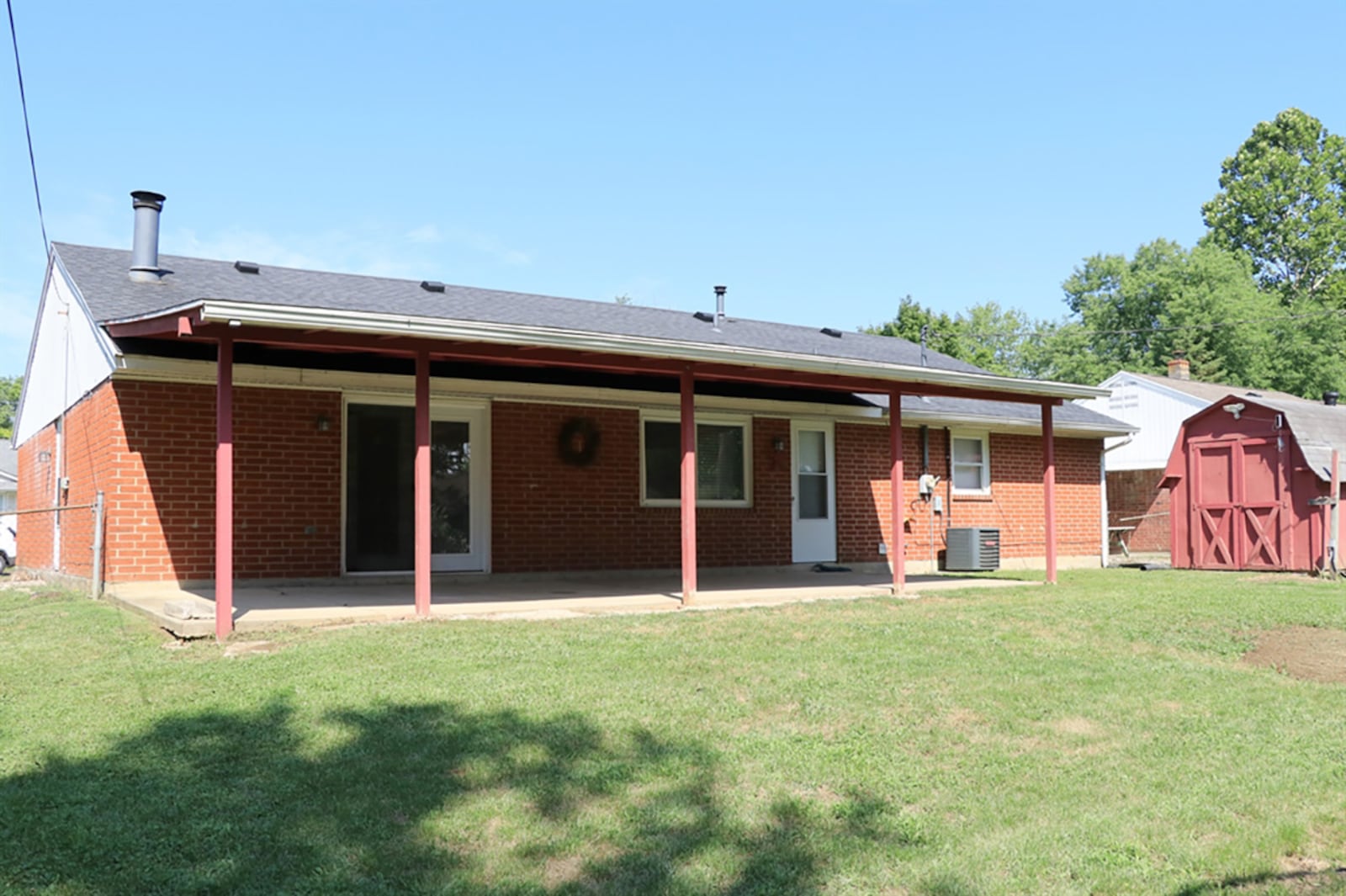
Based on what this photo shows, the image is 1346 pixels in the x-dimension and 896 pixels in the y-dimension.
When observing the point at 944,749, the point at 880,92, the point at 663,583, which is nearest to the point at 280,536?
the point at 663,583

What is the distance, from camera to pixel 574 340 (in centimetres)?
855

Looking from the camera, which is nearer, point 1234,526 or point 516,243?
point 1234,526

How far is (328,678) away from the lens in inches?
238

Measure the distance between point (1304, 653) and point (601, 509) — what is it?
7904 mm

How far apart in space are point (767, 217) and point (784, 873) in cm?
2732

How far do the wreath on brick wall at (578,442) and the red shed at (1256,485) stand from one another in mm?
10144

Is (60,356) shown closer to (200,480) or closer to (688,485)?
(200,480)

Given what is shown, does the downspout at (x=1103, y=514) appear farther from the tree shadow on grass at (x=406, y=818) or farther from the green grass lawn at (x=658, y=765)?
A: the tree shadow on grass at (x=406, y=818)

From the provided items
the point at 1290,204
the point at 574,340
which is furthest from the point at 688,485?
the point at 1290,204

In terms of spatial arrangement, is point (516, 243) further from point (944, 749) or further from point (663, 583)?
point (944, 749)

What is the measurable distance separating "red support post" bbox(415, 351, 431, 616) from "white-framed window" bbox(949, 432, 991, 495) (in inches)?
400

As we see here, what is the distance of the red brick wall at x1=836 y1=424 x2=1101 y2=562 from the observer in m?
15.5

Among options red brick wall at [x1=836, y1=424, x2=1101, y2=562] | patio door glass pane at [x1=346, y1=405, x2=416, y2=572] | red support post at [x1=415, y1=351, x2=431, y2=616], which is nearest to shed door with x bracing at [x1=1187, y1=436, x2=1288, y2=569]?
red brick wall at [x1=836, y1=424, x2=1101, y2=562]

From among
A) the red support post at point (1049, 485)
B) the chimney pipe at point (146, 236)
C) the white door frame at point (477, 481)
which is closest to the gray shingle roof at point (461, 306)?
the chimney pipe at point (146, 236)
